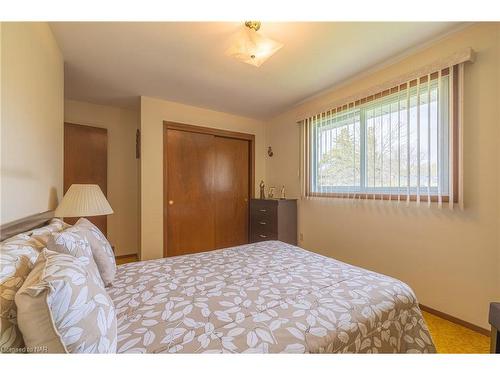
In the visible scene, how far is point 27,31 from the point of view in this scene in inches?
47.2

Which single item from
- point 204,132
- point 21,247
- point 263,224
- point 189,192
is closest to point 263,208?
point 263,224

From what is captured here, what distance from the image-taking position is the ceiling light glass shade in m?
1.60

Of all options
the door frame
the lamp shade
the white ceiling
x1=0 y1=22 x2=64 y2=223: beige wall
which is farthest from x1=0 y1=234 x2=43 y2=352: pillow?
the door frame

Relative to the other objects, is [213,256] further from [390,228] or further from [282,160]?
[282,160]

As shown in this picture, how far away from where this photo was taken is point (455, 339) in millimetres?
1529

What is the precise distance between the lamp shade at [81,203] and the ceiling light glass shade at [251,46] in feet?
5.38

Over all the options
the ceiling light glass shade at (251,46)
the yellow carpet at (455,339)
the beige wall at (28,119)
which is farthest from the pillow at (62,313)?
the yellow carpet at (455,339)

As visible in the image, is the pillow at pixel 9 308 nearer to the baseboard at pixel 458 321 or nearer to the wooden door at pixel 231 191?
the baseboard at pixel 458 321

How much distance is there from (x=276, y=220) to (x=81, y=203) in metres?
2.22

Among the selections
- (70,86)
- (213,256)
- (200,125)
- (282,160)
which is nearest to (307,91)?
(282,160)

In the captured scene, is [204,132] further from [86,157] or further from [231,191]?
[86,157]

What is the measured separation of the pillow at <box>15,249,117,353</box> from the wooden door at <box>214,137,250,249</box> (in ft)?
9.32

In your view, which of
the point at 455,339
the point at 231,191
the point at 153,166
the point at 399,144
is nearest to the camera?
the point at 455,339

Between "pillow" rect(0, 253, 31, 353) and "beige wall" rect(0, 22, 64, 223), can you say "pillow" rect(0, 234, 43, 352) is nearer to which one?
"pillow" rect(0, 253, 31, 353)
